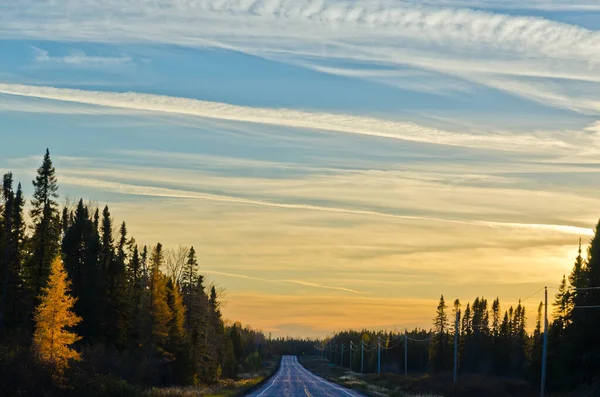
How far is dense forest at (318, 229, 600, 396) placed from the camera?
78375 mm

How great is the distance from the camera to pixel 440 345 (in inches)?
6265

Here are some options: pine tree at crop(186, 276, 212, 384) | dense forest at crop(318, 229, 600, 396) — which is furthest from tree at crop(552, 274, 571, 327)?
pine tree at crop(186, 276, 212, 384)

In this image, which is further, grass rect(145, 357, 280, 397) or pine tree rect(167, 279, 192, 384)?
pine tree rect(167, 279, 192, 384)

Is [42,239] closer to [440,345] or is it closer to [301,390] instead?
[301,390]

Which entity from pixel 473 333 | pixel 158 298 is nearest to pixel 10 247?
pixel 158 298

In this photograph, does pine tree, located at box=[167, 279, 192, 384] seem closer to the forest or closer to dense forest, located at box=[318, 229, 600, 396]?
the forest

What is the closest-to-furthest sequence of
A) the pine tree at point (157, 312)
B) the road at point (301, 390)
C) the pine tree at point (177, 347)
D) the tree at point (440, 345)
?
the road at point (301, 390) → the pine tree at point (157, 312) → the pine tree at point (177, 347) → the tree at point (440, 345)

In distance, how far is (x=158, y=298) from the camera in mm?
79312

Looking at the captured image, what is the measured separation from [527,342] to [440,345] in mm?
23581

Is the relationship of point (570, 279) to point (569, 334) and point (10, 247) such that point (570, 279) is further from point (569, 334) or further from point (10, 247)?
point (10, 247)

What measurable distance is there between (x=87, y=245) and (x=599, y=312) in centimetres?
5748

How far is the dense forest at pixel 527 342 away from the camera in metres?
78.4

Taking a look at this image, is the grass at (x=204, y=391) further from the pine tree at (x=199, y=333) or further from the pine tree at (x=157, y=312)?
the pine tree at (x=199, y=333)

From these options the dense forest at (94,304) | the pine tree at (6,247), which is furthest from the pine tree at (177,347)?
the pine tree at (6,247)
